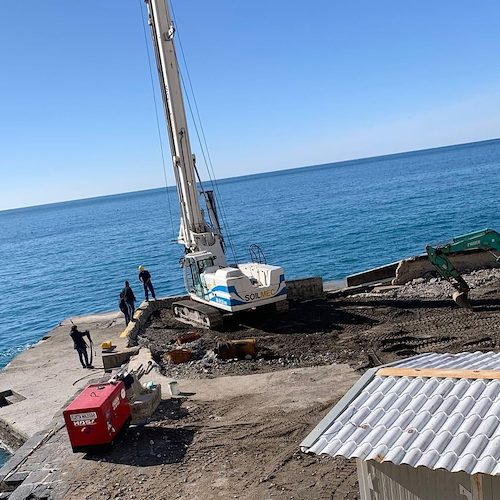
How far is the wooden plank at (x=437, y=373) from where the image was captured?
6102mm

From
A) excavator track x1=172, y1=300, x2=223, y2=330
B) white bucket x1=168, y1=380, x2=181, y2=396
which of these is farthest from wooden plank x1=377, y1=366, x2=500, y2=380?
excavator track x1=172, y1=300, x2=223, y2=330

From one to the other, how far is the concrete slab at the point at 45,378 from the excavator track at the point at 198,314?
250cm

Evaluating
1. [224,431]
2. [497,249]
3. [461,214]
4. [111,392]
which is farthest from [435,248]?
[461,214]

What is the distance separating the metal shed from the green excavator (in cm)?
1178

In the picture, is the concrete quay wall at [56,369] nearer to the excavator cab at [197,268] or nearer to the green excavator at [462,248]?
the excavator cab at [197,268]

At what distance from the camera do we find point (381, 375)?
680cm

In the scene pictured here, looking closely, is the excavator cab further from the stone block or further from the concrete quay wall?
the stone block

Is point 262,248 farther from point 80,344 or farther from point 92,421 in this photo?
point 92,421

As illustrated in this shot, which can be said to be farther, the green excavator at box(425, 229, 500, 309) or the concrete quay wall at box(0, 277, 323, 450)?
the green excavator at box(425, 229, 500, 309)

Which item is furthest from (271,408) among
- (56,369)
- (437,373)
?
(56,369)

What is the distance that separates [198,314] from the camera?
19.5 metres

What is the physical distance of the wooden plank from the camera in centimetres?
610

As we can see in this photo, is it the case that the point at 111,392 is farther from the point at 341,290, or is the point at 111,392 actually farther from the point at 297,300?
the point at 341,290

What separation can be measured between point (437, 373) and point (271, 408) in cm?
580
